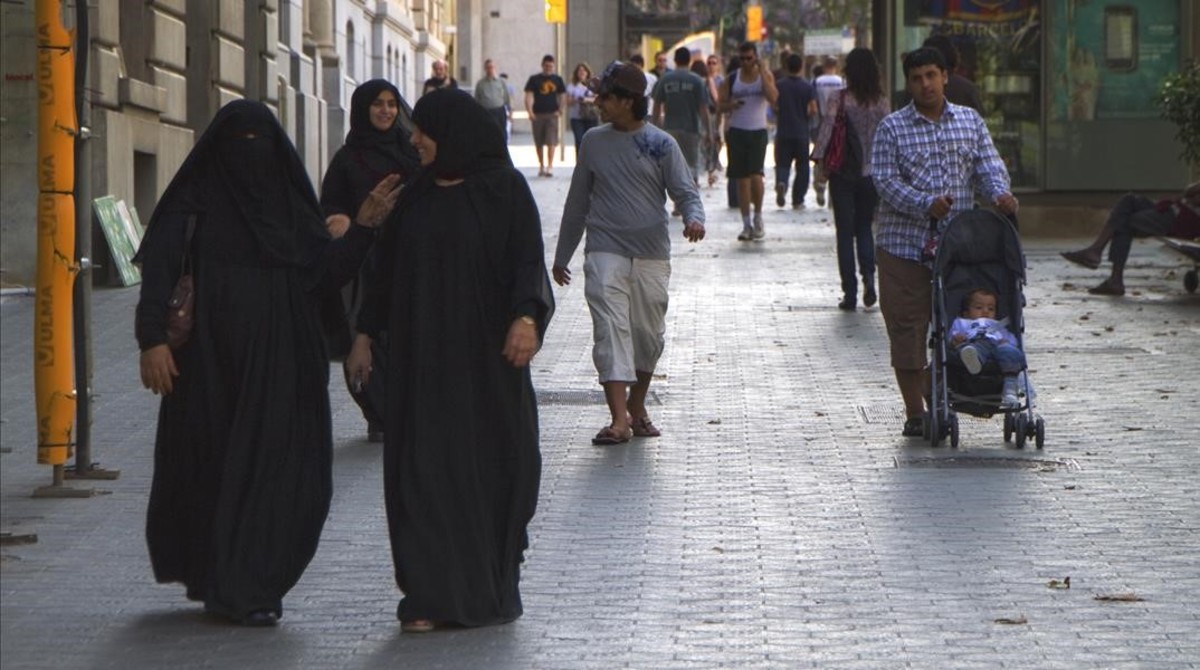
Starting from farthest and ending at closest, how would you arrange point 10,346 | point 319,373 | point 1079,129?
point 1079,129 → point 10,346 → point 319,373

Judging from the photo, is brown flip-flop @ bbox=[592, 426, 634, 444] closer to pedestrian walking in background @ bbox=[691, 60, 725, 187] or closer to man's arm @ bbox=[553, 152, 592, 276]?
man's arm @ bbox=[553, 152, 592, 276]

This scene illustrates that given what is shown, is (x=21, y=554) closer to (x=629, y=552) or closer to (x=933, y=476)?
(x=629, y=552)

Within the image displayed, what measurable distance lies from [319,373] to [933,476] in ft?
11.8

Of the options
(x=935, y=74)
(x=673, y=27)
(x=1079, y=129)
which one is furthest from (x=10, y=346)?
(x=673, y=27)

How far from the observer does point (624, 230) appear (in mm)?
11211

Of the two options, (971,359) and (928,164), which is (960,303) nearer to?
(971,359)

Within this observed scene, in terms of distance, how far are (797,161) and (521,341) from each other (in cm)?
2224

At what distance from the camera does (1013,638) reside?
6.84m

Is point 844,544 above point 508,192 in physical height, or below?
below

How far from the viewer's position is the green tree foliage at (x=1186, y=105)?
20.4m

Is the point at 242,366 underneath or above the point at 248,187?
underneath

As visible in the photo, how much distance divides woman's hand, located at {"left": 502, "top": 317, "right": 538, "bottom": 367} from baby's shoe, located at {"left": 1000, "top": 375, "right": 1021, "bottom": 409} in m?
4.24

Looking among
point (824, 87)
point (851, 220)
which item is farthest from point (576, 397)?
point (824, 87)

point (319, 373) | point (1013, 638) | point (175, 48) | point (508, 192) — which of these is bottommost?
point (1013, 638)
